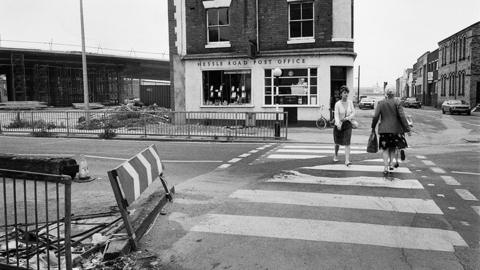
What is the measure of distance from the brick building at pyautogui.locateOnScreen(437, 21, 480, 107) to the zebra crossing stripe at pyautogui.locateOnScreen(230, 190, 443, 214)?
44.8m

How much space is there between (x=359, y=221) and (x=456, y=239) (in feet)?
4.14

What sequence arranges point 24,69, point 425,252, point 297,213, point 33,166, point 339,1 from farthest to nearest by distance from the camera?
point 24,69, point 339,1, point 33,166, point 297,213, point 425,252

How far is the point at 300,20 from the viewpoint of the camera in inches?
938

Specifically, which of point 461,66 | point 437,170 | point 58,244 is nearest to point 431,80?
point 461,66

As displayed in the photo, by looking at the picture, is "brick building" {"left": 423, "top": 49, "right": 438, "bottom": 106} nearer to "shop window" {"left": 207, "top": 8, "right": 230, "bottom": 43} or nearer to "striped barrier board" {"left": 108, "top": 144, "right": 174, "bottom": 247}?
"shop window" {"left": 207, "top": 8, "right": 230, "bottom": 43}

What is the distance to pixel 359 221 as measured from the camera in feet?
20.9

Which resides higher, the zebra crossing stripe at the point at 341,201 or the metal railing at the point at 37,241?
the metal railing at the point at 37,241

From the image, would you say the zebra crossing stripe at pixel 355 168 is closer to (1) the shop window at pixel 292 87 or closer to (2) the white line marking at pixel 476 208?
(2) the white line marking at pixel 476 208

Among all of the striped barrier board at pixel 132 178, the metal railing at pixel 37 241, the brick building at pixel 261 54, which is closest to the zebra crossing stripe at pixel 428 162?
the striped barrier board at pixel 132 178

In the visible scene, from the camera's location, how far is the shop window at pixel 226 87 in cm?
2489

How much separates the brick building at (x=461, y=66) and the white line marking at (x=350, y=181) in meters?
43.1

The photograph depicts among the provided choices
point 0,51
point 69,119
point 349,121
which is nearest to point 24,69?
point 0,51

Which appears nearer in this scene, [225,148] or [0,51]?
[225,148]

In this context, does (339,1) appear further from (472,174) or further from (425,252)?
(425,252)
